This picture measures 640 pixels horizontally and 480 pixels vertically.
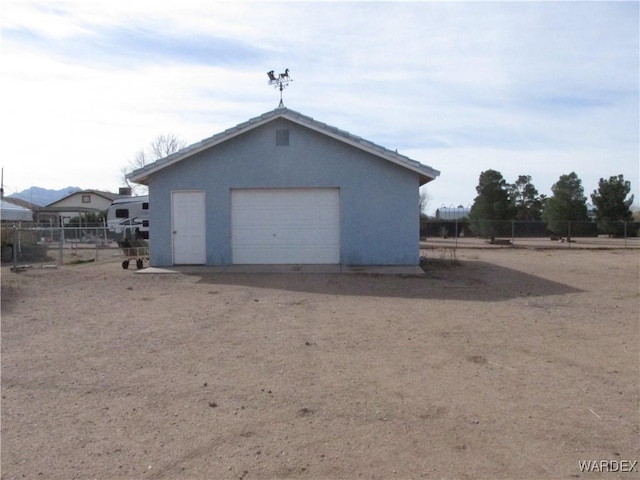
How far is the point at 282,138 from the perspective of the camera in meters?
16.8

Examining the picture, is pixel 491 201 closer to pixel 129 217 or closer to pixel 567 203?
pixel 567 203

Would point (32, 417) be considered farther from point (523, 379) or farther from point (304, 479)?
point (523, 379)

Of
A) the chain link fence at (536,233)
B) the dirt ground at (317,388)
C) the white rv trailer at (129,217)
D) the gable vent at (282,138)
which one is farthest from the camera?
the chain link fence at (536,233)

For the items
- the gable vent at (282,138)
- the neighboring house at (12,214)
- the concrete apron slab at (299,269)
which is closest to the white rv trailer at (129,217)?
the neighboring house at (12,214)

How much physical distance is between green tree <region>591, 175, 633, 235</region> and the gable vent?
3099 centimetres

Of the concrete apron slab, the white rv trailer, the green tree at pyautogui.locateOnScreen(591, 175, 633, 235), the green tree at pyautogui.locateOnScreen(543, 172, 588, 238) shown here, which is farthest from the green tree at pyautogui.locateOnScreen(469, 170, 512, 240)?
the concrete apron slab

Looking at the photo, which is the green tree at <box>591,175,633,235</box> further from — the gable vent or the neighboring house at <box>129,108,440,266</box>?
the gable vent

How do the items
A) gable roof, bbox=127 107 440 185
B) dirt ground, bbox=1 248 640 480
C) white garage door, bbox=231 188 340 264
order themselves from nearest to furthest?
1. dirt ground, bbox=1 248 640 480
2. gable roof, bbox=127 107 440 185
3. white garage door, bbox=231 188 340 264

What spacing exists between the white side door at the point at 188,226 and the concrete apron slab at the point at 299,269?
0.37 metres

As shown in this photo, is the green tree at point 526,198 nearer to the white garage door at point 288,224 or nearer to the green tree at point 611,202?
the green tree at point 611,202

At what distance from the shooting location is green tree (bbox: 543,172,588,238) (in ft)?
130

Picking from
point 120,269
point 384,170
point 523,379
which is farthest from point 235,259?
point 523,379

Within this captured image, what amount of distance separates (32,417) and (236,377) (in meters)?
1.94

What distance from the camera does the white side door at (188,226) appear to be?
1705cm
